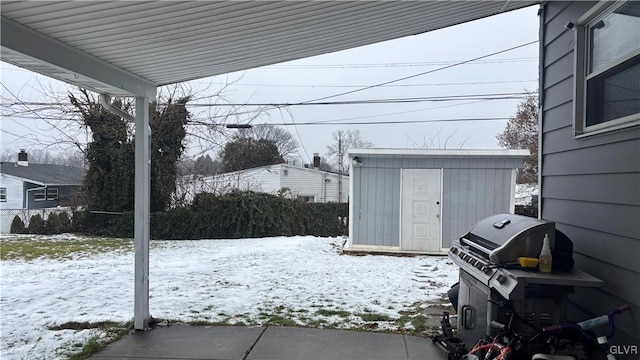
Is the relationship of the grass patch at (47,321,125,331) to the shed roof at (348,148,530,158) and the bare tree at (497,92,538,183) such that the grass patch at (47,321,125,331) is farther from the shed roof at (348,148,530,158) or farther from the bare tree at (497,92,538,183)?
the bare tree at (497,92,538,183)

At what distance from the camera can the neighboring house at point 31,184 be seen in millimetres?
22562

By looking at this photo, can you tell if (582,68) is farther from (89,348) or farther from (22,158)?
(22,158)

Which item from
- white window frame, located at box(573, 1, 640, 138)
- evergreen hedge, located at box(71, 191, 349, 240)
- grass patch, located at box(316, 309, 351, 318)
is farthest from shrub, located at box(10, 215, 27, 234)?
white window frame, located at box(573, 1, 640, 138)

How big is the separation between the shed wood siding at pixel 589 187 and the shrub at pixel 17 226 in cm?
1598

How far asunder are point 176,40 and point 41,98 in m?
13.1

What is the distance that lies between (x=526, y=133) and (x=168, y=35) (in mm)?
18183

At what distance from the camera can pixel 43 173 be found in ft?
80.5

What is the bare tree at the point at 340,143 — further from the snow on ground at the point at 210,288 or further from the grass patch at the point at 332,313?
the grass patch at the point at 332,313

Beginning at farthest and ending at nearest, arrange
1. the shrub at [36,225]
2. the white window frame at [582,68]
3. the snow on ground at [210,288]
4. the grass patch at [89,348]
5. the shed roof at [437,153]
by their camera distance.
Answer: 1. the shrub at [36,225]
2. the shed roof at [437,153]
3. the snow on ground at [210,288]
4. the grass patch at [89,348]
5. the white window frame at [582,68]

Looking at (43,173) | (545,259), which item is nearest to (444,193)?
(545,259)

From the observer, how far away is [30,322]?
4.61m

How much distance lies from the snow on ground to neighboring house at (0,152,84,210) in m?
15.9

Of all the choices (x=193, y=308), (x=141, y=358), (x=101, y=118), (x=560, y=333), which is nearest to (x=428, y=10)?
(x=560, y=333)

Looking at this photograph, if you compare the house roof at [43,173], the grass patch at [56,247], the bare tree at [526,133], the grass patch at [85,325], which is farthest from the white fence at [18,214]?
the bare tree at [526,133]
